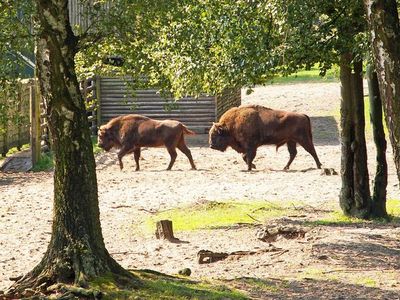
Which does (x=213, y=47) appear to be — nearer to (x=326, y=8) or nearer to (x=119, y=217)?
(x=326, y=8)

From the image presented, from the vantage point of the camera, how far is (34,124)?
87.7 ft

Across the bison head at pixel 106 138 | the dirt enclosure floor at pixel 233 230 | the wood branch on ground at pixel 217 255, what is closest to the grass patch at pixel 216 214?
the dirt enclosure floor at pixel 233 230

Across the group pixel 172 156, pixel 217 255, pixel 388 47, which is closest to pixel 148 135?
pixel 172 156

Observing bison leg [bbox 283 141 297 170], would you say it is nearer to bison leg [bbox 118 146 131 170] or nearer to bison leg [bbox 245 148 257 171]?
bison leg [bbox 245 148 257 171]

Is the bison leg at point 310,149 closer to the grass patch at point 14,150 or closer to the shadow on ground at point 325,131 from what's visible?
the shadow on ground at point 325,131

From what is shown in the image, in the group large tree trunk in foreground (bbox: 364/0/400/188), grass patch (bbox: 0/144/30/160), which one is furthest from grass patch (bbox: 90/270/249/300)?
grass patch (bbox: 0/144/30/160)

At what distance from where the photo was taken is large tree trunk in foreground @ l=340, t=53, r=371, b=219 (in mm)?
16156

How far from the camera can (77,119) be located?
10.4 meters

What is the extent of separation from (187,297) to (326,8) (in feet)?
16.9

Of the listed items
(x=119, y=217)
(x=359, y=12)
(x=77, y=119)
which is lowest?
(x=119, y=217)

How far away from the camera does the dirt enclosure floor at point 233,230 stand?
11.8m

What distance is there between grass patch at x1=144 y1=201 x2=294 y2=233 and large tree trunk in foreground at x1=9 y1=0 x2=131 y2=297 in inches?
234

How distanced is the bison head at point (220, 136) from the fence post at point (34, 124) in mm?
4178

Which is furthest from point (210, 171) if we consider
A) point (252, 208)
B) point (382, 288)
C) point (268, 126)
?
point (382, 288)
